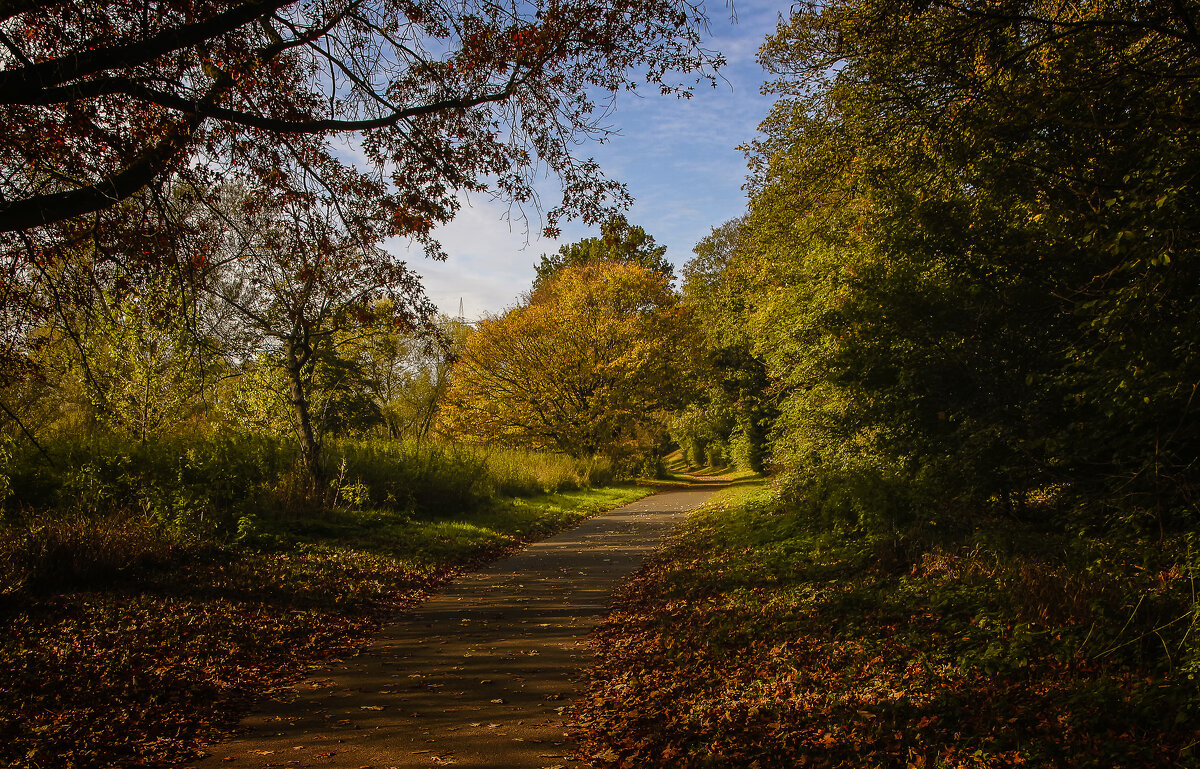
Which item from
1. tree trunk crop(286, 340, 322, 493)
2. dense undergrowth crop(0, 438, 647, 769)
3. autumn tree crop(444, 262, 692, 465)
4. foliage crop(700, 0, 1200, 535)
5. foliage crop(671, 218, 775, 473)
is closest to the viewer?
dense undergrowth crop(0, 438, 647, 769)

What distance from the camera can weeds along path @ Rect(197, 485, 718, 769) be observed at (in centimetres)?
411

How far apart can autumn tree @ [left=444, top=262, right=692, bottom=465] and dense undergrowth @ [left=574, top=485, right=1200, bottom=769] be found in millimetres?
21533

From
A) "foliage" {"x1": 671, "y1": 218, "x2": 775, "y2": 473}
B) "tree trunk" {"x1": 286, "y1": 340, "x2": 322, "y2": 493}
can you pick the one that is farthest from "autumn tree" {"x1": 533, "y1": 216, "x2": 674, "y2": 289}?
"tree trunk" {"x1": 286, "y1": 340, "x2": 322, "y2": 493}

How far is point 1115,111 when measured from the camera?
5883 millimetres

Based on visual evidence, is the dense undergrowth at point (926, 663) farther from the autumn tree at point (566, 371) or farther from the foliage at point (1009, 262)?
the autumn tree at point (566, 371)

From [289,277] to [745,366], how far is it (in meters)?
28.1

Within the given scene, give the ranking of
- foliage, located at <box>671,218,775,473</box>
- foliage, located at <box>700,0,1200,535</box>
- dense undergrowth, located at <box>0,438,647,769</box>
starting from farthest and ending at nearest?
foliage, located at <box>671,218,775,473</box>
foliage, located at <box>700,0,1200,535</box>
dense undergrowth, located at <box>0,438,647,769</box>

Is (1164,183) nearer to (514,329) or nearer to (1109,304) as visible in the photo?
(1109,304)

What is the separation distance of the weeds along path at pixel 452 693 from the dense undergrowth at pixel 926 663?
1.36 ft

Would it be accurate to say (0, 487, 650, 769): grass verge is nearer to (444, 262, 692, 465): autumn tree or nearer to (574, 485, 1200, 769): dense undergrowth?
(574, 485, 1200, 769): dense undergrowth

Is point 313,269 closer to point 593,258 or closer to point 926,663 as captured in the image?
point 926,663

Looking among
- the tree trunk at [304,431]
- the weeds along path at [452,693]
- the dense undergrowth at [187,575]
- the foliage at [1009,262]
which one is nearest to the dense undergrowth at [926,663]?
the weeds along path at [452,693]

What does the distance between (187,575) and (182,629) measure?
1910 mm

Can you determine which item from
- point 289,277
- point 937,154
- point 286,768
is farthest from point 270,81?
point 937,154
